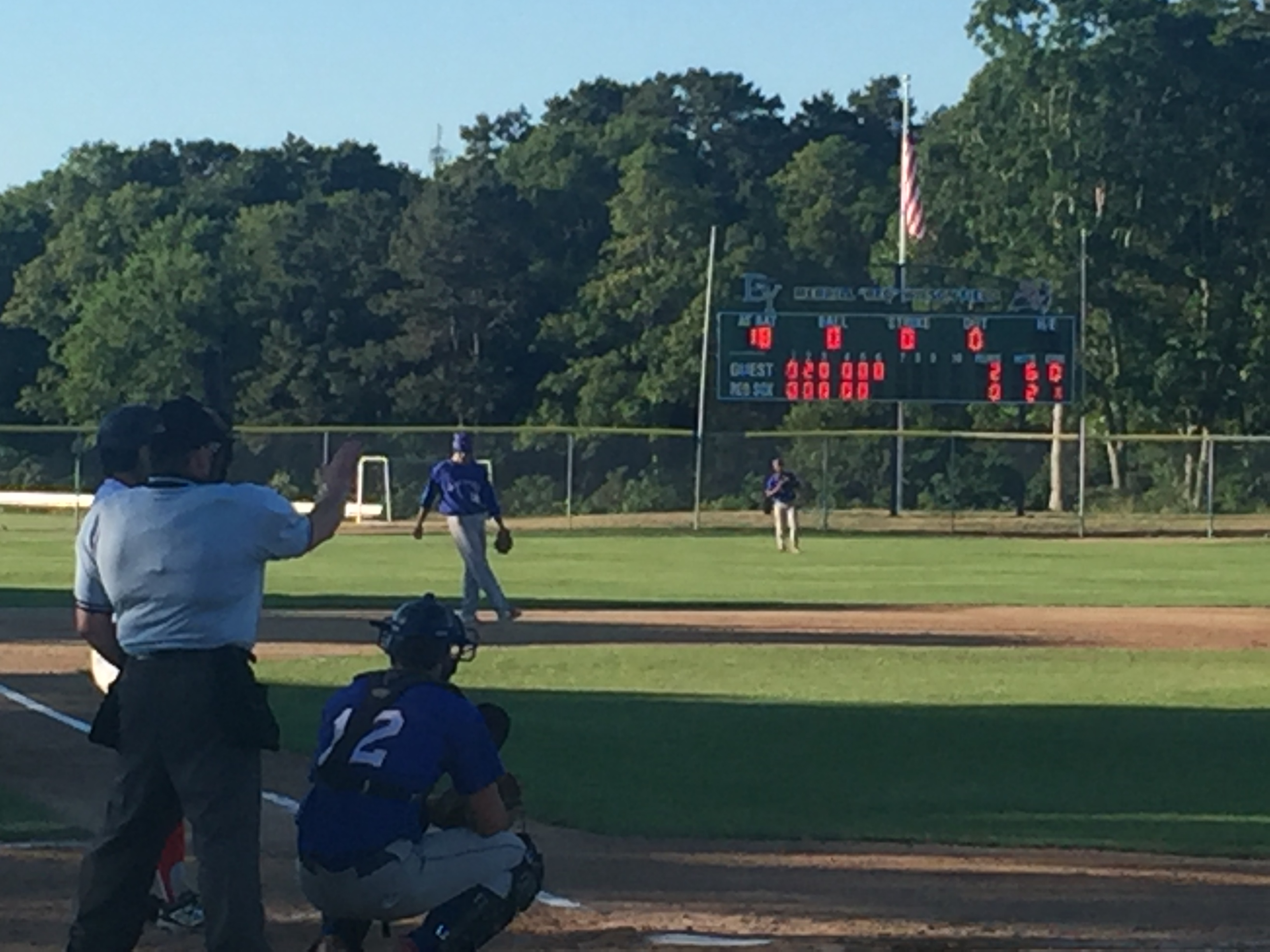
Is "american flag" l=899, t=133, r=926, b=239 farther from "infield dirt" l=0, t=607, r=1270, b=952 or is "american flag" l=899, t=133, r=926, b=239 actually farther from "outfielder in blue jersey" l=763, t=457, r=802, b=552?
"infield dirt" l=0, t=607, r=1270, b=952

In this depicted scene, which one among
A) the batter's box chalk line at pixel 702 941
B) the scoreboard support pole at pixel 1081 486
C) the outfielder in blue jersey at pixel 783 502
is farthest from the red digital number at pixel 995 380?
the batter's box chalk line at pixel 702 941

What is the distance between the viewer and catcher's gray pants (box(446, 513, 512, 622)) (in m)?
21.8

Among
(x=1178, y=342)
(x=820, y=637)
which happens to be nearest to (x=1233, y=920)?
(x=820, y=637)

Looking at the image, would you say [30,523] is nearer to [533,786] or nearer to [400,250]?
[400,250]

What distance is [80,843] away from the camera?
10.5m

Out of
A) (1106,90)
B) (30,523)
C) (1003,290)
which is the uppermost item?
(1106,90)

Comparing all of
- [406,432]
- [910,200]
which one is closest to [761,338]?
[910,200]

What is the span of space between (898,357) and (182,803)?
123 ft

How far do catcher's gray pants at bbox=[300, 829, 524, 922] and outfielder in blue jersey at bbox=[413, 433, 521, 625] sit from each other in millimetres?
14860

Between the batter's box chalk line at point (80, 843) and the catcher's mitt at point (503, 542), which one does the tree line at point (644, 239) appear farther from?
the batter's box chalk line at point (80, 843)

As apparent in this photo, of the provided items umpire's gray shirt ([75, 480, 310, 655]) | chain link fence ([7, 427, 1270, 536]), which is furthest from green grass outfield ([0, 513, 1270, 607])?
umpire's gray shirt ([75, 480, 310, 655])

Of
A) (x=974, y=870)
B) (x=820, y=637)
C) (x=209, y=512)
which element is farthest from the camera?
(x=820, y=637)

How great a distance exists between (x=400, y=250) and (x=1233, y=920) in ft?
259

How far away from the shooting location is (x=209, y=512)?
6848 mm
